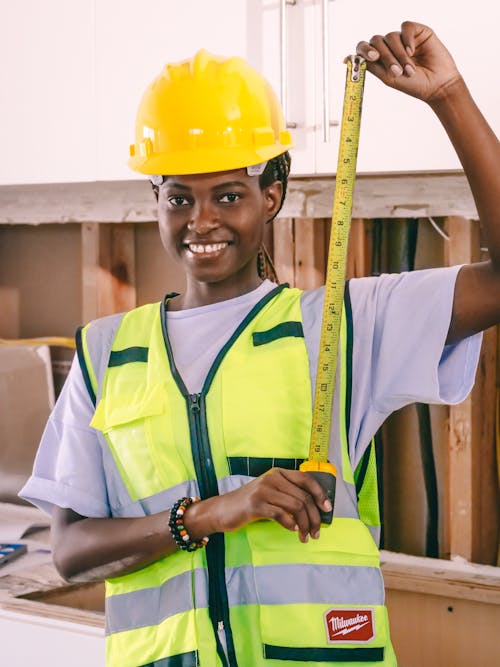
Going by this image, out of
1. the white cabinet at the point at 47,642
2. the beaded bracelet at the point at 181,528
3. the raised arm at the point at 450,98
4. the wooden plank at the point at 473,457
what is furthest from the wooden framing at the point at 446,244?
the beaded bracelet at the point at 181,528

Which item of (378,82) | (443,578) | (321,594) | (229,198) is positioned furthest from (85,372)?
(443,578)

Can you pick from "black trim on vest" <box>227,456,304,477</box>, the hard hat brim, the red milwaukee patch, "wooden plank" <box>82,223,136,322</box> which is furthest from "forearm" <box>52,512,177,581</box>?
"wooden plank" <box>82,223,136,322</box>

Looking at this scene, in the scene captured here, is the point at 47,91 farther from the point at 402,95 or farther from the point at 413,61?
the point at 413,61

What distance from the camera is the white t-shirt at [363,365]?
3.82ft

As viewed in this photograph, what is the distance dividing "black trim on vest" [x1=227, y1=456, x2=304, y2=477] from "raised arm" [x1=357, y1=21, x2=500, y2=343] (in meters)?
0.33

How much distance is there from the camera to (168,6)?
1.87 m

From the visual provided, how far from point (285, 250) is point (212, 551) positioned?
1046mm

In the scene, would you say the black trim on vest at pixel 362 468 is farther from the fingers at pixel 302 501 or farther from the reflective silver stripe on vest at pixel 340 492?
the fingers at pixel 302 501

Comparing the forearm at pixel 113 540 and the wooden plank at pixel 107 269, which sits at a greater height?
the wooden plank at pixel 107 269

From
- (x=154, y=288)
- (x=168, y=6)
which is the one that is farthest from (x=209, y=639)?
(x=154, y=288)

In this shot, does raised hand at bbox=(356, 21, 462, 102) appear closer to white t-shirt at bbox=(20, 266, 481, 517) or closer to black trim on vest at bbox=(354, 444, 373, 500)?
white t-shirt at bbox=(20, 266, 481, 517)

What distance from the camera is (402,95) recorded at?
165cm

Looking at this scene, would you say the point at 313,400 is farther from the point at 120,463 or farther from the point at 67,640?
the point at 67,640

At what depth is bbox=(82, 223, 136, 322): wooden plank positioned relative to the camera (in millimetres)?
2473
